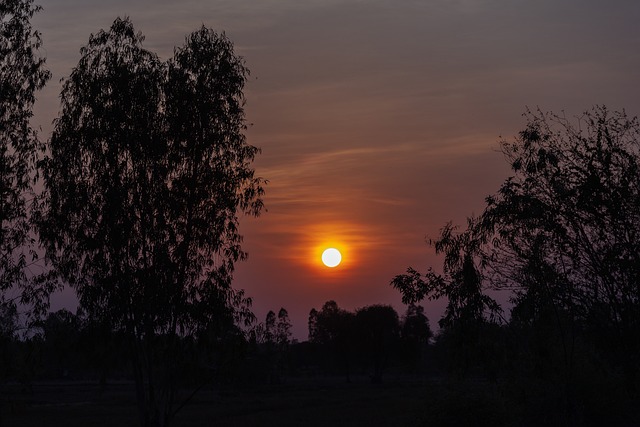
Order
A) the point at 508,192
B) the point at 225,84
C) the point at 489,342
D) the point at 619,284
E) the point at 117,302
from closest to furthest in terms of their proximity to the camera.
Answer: the point at 619,284 < the point at 508,192 < the point at 489,342 < the point at 117,302 < the point at 225,84

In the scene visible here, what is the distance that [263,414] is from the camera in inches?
2414

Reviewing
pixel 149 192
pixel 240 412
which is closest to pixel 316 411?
pixel 240 412

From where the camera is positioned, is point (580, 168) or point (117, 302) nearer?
point (580, 168)

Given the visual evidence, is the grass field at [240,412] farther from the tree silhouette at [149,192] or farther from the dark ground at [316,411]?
the tree silhouette at [149,192]

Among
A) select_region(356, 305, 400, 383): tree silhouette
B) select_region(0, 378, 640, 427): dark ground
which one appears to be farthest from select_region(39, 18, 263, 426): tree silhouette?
select_region(356, 305, 400, 383): tree silhouette

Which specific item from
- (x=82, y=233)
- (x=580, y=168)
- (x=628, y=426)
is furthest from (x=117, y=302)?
(x=628, y=426)

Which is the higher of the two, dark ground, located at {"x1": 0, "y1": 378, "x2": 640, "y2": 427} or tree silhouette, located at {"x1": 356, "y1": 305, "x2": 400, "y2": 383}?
tree silhouette, located at {"x1": 356, "y1": 305, "x2": 400, "y2": 383}

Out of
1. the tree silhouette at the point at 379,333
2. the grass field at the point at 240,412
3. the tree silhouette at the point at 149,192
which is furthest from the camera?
the tree silhouette at the point at 379,333

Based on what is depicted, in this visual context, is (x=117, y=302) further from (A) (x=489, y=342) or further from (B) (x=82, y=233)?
(A) (x=489, y=342)

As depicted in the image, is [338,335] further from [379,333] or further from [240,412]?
[240,412]

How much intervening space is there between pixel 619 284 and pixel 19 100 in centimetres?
2085

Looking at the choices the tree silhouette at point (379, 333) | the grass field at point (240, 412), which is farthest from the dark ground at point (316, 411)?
the tree silhouette at point (379, 333)

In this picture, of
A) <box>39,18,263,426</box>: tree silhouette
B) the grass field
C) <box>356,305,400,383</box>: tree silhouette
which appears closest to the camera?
<box>39,18,263,426</box>: tree silhouette

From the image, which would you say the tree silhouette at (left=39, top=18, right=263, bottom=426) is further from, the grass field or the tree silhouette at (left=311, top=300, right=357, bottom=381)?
the tree silhouette at (left=311, top=300, right=357, bottom=381)
